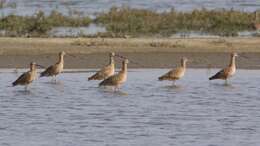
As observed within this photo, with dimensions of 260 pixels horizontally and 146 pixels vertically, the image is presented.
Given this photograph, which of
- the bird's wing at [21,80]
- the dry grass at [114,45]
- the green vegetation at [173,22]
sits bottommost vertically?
the bird's wing at [21,80]

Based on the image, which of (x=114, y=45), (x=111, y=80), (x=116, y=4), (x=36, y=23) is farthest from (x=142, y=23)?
(x=111, y=80)

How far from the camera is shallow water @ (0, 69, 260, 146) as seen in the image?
13.2 metres

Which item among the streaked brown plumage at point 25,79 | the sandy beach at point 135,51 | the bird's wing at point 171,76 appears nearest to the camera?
the streaked brown plumage at point 25,79

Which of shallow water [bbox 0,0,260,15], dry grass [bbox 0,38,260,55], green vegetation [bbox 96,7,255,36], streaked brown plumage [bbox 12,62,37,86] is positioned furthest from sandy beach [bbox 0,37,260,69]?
shallow water [bbox 0,0,260,15]

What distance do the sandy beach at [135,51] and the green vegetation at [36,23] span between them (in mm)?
2340

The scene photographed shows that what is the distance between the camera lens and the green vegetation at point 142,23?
1130 inches

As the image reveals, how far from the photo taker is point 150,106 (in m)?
16.3

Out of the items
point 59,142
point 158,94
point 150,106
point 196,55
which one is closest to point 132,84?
point 158,94

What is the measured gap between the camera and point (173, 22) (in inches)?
1213

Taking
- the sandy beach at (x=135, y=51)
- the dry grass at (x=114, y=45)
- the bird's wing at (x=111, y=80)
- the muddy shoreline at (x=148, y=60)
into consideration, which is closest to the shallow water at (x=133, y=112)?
the bird's wing at (x=111, y=80)

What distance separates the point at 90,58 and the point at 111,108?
7364 millimetres

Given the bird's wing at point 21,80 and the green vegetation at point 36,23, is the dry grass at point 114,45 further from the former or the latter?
the bird's wing at point 21,80

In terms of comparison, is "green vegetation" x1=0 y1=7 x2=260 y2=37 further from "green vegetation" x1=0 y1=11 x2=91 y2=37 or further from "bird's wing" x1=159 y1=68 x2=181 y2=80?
"bird's wing" x1=159 y1=68 x2=181 y2=80

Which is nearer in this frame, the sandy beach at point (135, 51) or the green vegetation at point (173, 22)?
the sandy beach at point (135, 51)
